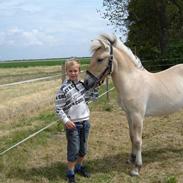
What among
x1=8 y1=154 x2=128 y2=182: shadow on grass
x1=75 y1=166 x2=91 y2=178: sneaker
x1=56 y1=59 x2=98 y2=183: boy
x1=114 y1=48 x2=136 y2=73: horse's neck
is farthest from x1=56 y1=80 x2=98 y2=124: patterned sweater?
x1=8 y1=154 x2=128 y2=182: shadow on grass

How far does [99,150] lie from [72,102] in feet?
6.35

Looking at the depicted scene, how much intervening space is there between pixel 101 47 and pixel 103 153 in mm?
2043

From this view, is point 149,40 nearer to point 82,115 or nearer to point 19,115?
point 19,115

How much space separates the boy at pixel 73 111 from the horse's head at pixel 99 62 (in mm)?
156

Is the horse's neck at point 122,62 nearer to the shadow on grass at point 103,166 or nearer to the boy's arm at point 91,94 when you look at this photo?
the boy's arm at point 91,94

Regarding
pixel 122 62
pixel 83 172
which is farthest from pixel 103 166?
pixel 122 62

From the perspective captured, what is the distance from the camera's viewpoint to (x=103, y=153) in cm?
637

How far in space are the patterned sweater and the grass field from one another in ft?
2.95

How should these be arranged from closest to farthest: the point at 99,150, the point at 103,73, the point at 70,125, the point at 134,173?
the point at 70,125 → the point at 103,73 → the point at 134,173 → the point at 99,150

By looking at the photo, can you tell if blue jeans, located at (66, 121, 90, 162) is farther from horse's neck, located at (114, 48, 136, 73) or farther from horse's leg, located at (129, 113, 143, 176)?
horse's neck, located at (114, 48, 136, 73)

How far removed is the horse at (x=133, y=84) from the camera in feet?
16.7

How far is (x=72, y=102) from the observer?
4840 millimetres

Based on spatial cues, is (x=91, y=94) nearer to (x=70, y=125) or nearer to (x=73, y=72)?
(x=73, y=72)

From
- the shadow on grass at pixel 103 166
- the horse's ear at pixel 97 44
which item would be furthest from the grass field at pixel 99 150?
the horse's ear at pixel 97 44
